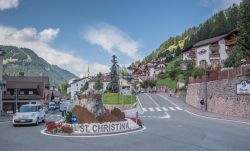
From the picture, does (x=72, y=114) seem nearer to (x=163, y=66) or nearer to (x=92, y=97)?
(x=92, y=97)

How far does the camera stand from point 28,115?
28.7 metres

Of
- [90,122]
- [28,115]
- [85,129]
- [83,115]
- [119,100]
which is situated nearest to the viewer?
[85,129]

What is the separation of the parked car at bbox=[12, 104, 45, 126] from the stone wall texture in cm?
1897

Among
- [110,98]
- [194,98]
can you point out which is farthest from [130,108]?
[110,98]

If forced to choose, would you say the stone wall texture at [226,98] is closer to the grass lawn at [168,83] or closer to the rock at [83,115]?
the rock at [83,115]

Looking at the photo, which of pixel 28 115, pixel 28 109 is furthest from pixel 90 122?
pixel 28 109

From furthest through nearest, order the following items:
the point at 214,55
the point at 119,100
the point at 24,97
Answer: the point at 214,55, the point at 24,97, the point at 119,100

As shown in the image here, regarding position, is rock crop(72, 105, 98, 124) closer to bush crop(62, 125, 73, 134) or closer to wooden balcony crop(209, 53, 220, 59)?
bush crop(62, 125, 73, 134)

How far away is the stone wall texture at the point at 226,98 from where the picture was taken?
34.4 m

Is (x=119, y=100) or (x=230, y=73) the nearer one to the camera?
(x=230, y=73)

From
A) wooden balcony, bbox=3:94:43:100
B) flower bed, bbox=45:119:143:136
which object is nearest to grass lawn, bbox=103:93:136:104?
wooden balcony, bbox=3:94:43:100

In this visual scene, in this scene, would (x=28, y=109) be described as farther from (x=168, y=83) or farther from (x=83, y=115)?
(x=168, y=83)

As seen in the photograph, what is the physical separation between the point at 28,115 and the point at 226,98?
2121 cm

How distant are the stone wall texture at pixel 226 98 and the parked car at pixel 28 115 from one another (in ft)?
62.2
